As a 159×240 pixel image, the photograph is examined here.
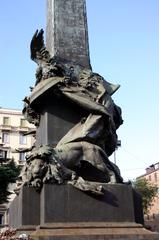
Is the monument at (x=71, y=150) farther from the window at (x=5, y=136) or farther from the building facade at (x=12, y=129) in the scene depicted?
the window at (x=5, y=136)

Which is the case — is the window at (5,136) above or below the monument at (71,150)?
above

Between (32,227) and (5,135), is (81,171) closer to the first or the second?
(32,227)

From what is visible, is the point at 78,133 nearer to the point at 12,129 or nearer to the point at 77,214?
the point at 77,214

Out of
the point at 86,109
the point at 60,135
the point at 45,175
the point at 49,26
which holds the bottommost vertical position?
the point at 45,175

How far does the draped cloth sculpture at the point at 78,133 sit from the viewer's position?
307 inches

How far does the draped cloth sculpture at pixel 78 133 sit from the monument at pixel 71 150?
16 millimetres

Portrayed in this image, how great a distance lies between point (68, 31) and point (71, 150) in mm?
3281

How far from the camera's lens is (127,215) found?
8141 mm

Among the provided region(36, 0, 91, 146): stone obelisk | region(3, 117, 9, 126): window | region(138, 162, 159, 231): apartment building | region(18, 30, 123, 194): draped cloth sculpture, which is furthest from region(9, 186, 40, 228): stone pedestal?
region(138, 162, 159, 231): apartment building

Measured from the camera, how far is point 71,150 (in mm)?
8180

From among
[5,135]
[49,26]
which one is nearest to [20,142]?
[5,135]

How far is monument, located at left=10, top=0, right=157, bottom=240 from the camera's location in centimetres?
761

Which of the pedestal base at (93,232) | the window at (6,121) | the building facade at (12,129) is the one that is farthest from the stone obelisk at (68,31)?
the window at (6,121)

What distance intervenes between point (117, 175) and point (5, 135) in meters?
49.9
